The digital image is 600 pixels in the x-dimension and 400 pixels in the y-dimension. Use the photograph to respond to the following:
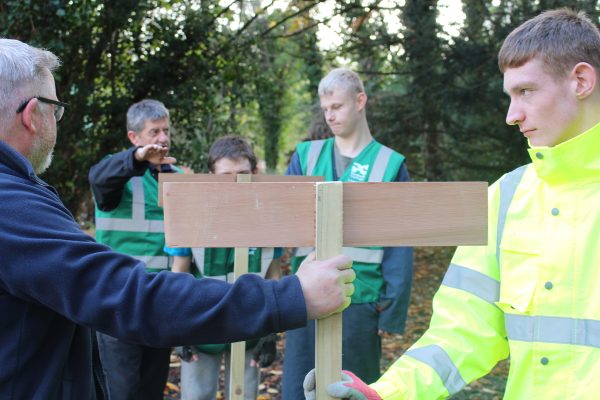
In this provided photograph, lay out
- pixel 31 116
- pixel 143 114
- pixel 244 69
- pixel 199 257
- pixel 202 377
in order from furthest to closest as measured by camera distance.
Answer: pixel 244 69 → pixel 143 114 → pixel 202 377 → pixel 199 257 → pixel 31 116

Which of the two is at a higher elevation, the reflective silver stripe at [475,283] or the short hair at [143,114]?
the short hair at [143,114]

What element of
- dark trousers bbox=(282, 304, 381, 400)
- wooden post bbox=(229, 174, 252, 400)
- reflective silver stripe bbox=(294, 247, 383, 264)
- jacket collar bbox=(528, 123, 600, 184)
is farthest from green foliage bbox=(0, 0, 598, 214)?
jacket collar bbox=(528, 123, 600, 184)

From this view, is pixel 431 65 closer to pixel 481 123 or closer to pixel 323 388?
pixel 481 123

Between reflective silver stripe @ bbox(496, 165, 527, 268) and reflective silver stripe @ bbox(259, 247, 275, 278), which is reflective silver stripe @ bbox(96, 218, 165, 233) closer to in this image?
reflective silver stripe @ bbox(259, 247, 275, 278)

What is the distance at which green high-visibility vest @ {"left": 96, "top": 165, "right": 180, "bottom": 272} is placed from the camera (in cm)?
411

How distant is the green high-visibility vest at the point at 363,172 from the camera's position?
3730 mm

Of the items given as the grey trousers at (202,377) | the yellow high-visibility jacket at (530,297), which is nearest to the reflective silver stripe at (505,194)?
the yellow high-visibility jacket at (530,297)

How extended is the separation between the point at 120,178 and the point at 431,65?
616cm

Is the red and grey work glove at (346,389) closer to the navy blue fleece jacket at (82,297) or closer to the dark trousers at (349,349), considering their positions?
the navy blue fleece jacket at (82,297)

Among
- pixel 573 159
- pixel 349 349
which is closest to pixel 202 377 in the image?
pixel 349 349

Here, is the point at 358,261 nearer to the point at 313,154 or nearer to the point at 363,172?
the point at 363,172

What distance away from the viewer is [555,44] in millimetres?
1926

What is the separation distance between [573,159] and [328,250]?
0.81 m

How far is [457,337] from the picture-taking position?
6.63 feet
